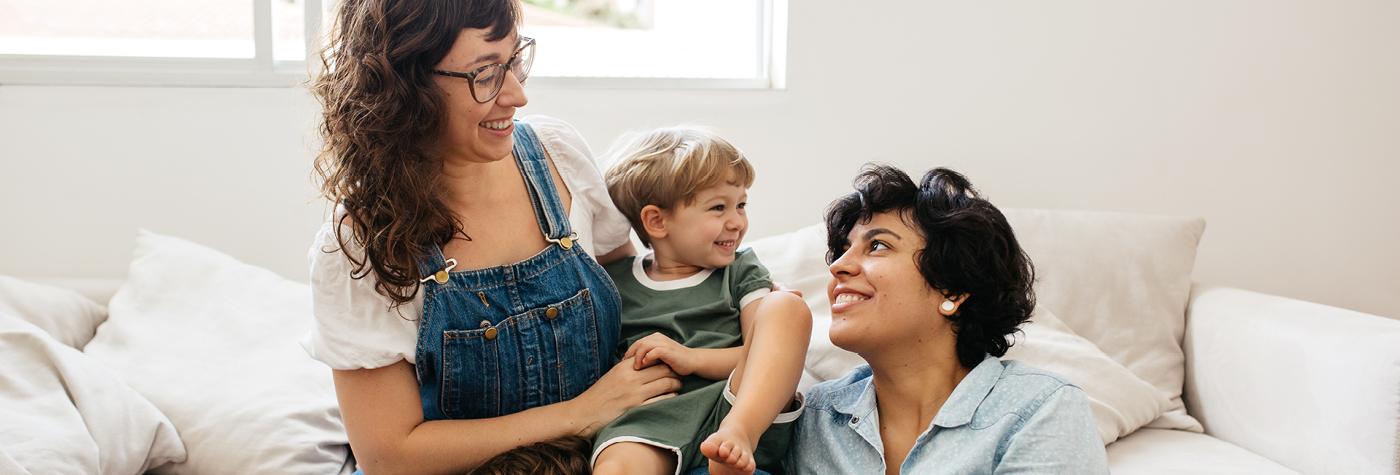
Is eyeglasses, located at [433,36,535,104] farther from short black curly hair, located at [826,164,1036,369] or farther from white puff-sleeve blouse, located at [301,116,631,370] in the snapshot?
short black curly hair, located at [826,164,1036,369]

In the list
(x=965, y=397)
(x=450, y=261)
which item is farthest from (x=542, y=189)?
(x=965, y=397)

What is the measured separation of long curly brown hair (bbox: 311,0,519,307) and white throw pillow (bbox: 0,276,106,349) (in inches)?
38.6

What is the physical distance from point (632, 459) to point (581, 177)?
1.54 feet

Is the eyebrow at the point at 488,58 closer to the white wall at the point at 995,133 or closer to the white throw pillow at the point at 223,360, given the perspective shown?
the white throw pillow at the point at 223,360

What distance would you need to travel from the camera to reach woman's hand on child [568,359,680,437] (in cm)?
162

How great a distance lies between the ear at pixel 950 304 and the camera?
159 cm

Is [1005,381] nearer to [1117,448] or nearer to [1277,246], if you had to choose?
[1117,448]

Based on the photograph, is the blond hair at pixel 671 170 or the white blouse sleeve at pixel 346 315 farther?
the blond hair at pixel 671 170

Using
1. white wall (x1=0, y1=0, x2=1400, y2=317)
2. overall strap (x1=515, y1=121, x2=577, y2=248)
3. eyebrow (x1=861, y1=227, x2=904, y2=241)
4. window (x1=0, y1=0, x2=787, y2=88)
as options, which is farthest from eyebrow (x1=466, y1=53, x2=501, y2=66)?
white wall (x1=0, y1=0, x2=1400, y2=317)

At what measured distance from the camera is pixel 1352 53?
115 inches

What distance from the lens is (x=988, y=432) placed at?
1490 mm

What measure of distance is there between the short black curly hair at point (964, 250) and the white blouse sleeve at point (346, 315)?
2.31 ft

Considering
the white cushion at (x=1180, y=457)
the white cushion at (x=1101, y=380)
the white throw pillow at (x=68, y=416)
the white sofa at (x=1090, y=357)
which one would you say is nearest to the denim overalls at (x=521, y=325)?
the white sofa at (x=1090, y=357)

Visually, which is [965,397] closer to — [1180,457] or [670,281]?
[670,281]
